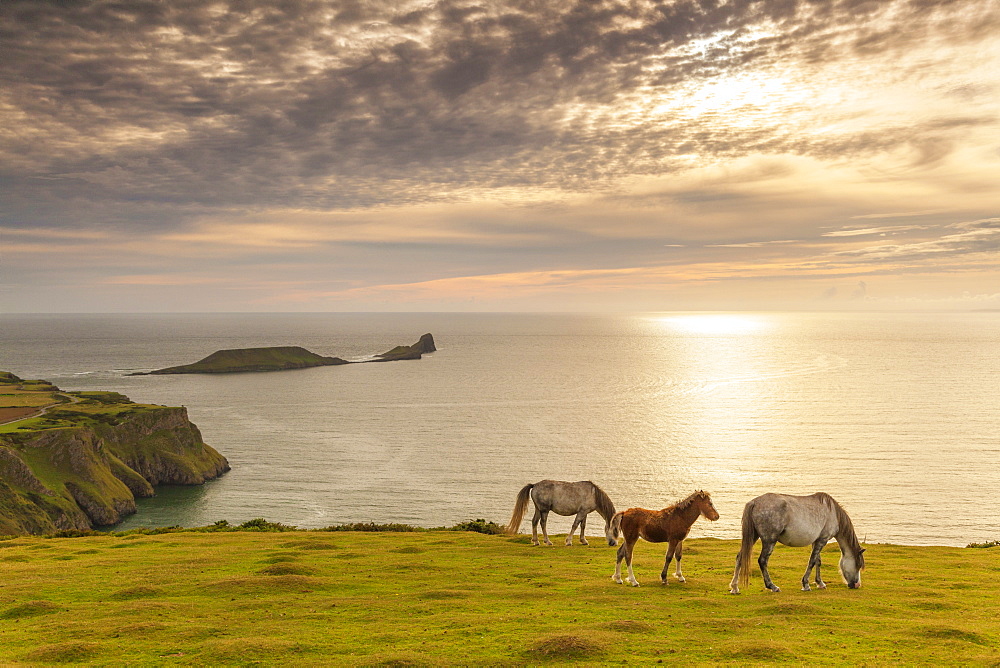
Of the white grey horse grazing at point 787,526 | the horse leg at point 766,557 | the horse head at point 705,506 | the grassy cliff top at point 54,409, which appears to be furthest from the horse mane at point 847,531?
the grassy cliff top at point 54,409

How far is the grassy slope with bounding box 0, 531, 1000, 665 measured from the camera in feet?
50.5

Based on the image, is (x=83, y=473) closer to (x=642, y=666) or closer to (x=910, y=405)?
(x=642, y=666)

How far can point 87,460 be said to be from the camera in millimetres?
82375

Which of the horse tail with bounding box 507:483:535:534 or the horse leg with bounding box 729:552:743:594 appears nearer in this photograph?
the horse leg with bounding box 729:552:743:594

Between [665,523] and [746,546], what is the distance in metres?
2.61

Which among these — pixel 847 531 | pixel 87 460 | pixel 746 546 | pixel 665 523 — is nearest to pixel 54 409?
pixel 87 460

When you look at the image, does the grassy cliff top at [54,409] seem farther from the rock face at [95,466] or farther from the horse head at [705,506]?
the horse head at [705,506]

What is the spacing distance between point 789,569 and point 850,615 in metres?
7.82

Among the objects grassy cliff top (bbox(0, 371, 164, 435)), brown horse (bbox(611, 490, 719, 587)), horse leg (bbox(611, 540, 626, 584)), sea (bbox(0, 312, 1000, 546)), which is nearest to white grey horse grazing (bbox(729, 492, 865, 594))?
brown horse (bbox(611, 490, 719, 587))

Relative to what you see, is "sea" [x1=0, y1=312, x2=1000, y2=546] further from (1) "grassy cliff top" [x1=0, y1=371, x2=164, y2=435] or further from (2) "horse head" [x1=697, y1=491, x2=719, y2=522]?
(2) "horse head" [x1=697, y1=491, x2=719, y2=522]

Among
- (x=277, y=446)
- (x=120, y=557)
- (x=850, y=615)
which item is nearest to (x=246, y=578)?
(x=120, y=557)

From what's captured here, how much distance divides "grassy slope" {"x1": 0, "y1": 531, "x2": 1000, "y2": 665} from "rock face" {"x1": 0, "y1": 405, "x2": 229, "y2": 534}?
4898 cm

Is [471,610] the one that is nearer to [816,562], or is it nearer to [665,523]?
[665,523]

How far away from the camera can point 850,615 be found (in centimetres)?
1825
